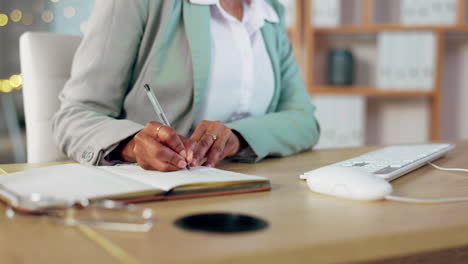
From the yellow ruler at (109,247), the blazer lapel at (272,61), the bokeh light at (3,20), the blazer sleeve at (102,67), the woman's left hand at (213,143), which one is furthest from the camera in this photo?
the bokeh light at (3,20)

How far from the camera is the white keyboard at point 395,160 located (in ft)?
2.74

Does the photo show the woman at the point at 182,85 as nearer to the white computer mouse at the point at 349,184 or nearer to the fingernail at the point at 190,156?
the fingernail at the point at 190,156

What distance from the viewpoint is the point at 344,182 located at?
69 cm

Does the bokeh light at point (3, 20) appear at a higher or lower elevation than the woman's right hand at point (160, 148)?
higher

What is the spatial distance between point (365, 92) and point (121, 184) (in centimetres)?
285

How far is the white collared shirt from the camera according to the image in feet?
4.19

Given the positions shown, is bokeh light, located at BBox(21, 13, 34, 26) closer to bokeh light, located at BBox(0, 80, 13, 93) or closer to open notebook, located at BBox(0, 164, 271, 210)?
bokeh light, located at BBox(0, 80, 13, 93)

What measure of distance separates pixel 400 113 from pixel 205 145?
9.63 ft

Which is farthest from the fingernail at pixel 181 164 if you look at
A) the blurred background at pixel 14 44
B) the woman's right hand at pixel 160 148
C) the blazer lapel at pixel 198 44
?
the blurred background at pixel 14 44

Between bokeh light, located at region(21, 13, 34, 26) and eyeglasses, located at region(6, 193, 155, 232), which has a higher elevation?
bokeh light, located at region(21, 13, 34, 26)

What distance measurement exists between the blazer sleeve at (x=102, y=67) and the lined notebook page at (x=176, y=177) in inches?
Result: 11.1

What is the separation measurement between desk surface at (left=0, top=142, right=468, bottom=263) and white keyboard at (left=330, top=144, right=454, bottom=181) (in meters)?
0.08

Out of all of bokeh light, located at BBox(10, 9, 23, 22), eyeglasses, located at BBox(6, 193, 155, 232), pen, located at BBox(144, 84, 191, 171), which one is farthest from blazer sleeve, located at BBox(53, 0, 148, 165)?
bokeh light, located at BBox(10, 9, 23, 22)

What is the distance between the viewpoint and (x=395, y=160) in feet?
3.14
